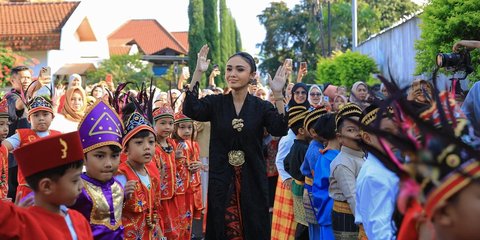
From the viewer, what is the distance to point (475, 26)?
10.1 meters

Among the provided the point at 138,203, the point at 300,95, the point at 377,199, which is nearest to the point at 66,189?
the point at 377,199

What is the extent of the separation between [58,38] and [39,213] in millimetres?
36939

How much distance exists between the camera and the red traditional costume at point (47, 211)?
4.06 metres

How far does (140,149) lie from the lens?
259 inches

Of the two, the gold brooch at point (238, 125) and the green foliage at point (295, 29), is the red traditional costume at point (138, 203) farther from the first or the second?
the green foliage at point (295, 29)

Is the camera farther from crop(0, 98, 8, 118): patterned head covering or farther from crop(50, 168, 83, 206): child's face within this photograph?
crop(0, 98, 8, 118): patterned head covering

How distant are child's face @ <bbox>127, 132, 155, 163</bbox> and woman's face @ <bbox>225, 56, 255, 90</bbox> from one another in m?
0.96

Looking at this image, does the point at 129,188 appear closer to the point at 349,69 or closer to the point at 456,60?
the point at 456,60

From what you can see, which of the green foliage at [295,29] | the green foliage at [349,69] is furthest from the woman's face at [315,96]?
the green foliage at [295,29]

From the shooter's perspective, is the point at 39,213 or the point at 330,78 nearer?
the point at 39,213

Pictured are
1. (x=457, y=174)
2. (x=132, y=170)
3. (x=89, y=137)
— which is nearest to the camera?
(x=457, y=174)

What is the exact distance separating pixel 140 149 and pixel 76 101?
4116 mm

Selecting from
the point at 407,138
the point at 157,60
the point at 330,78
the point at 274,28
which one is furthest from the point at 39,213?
the point at 157,60

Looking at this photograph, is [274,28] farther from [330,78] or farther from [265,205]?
[265,205]
